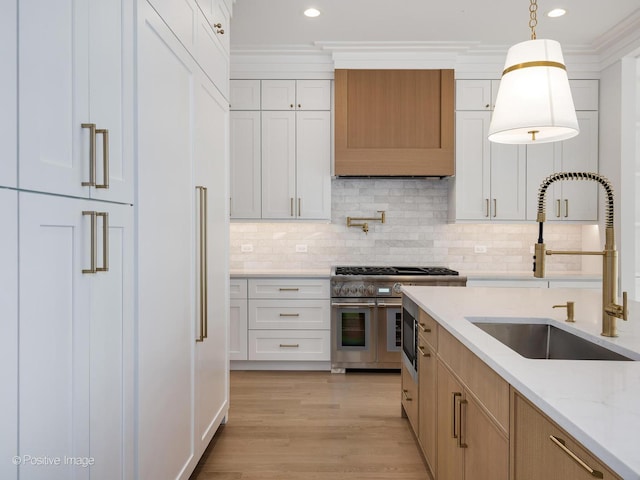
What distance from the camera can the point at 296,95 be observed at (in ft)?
A: 14.0

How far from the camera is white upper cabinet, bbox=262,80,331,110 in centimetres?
427

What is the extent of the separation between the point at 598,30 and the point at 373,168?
2.17m

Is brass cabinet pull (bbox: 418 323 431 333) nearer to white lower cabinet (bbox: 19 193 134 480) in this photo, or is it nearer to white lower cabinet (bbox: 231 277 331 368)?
white lower cabinet (bbox: 19 193 134 480)

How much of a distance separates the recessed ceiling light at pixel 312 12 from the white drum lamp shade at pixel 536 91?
2.11m

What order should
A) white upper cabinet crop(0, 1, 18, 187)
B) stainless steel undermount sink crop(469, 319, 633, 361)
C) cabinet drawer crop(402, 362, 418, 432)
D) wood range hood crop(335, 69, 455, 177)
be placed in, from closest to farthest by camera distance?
white upper cabinet crop(0, 1, 18, 187)
stainless steel undermount sink crop(469, 319, 633, 361)
cabinet drawer crop(402, 362, 418, 432)
wood range hood crop(335, 69, 455, 177)

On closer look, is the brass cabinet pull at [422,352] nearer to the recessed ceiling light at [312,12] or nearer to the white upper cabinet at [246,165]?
the white upper cabinet at [246,165]

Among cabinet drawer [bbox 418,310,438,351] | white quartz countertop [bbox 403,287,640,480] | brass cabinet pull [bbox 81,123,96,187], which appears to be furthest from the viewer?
cabinet drawer [bbox 418,310,438,351]

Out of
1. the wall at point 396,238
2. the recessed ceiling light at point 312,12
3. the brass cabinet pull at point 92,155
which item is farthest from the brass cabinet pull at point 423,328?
the recessed ceiling light at point 312,12

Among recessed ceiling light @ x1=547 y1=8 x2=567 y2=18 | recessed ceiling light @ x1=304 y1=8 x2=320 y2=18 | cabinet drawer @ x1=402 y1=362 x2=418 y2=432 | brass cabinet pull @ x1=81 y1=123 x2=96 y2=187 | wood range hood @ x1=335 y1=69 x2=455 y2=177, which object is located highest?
recessed ceiling light @ x1=547 y1=8 x2=567 y2=18

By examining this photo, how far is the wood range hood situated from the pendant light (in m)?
2.38

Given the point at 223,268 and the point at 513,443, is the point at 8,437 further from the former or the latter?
the point at 223,268

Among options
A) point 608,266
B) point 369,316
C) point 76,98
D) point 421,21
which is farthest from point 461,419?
point 421,21

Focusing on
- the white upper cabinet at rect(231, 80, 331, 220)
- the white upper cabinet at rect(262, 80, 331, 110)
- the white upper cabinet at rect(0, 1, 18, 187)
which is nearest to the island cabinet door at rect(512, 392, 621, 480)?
the white upper cabinet at rect(0, 1, 18, 187)

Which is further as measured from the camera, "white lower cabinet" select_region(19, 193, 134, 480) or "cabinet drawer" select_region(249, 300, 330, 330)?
"cabinet drawer" select_region(249, 300, 330, 330)
